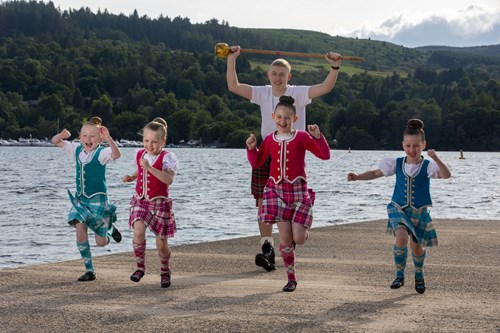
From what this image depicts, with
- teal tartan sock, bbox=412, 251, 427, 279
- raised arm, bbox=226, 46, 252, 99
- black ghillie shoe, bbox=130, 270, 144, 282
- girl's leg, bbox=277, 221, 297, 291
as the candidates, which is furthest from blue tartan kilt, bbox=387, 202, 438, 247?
black ghillie shoe, bbox=130, 270, 144, 282

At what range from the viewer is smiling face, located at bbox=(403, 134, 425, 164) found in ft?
29.7

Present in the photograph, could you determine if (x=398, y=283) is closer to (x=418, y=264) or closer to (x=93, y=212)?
(x=418, y=264)

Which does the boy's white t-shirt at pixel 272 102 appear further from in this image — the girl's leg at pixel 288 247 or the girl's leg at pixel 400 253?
the girl's leg at pixel 400 253

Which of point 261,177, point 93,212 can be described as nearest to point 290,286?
point 261,177

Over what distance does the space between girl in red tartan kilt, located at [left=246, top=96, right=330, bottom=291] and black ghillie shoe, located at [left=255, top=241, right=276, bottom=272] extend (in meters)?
1.37

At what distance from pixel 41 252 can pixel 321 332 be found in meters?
11.7

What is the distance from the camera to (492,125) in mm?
181125

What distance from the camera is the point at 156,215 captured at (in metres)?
9.29

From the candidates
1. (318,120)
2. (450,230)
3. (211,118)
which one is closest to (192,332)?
(450,230)

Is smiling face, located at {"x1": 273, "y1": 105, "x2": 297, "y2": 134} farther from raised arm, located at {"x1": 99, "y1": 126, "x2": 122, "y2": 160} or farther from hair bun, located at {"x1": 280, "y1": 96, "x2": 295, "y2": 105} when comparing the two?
raised arm, located at {"x1": 99, "y1": 126, "x2": 122, "y2": 160}

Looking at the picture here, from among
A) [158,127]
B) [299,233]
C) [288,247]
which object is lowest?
[288,247]

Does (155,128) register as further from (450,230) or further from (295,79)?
(295,79)

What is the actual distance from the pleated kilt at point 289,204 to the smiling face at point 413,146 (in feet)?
3.20

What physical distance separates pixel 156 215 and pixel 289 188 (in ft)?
4.10
